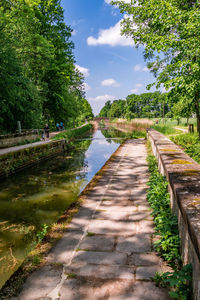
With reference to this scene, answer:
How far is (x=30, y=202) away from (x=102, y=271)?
4261 mm

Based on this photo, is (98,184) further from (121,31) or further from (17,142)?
(121,31)

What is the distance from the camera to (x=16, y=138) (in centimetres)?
1336

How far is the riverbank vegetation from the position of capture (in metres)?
11.2

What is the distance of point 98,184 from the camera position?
5531 millimetres

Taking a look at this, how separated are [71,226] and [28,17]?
16.0 metres

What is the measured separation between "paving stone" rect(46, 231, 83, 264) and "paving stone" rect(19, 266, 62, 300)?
0.16 meters

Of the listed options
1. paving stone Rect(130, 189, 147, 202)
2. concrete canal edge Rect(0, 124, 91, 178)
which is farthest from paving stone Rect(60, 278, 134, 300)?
concrete canal edge Rect(0, 124, 91, 178)

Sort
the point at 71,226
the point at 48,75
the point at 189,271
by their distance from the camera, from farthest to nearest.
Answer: the point at 48,75
the point at 71,226
the point at 189,271

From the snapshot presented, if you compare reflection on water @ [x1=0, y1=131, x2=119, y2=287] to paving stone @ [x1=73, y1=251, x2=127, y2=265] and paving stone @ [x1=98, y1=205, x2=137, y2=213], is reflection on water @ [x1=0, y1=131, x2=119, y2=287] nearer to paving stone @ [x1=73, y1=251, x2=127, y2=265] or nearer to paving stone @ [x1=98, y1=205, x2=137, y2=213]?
paving stone @ [x1=73, y1=251, x2=127, y2=265]

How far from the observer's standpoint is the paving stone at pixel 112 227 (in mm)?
3062

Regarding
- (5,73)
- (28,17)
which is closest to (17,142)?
(5,73)

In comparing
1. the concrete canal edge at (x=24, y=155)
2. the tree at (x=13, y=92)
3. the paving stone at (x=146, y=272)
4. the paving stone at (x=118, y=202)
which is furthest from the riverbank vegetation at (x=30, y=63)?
the paving stone at (x=146, y=272)

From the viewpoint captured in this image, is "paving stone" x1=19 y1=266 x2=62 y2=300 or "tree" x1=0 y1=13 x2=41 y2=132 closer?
"paving stone" x1=19 y1=266 x2=62 y2=300

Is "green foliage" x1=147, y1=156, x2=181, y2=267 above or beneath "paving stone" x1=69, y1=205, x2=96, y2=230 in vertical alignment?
above
